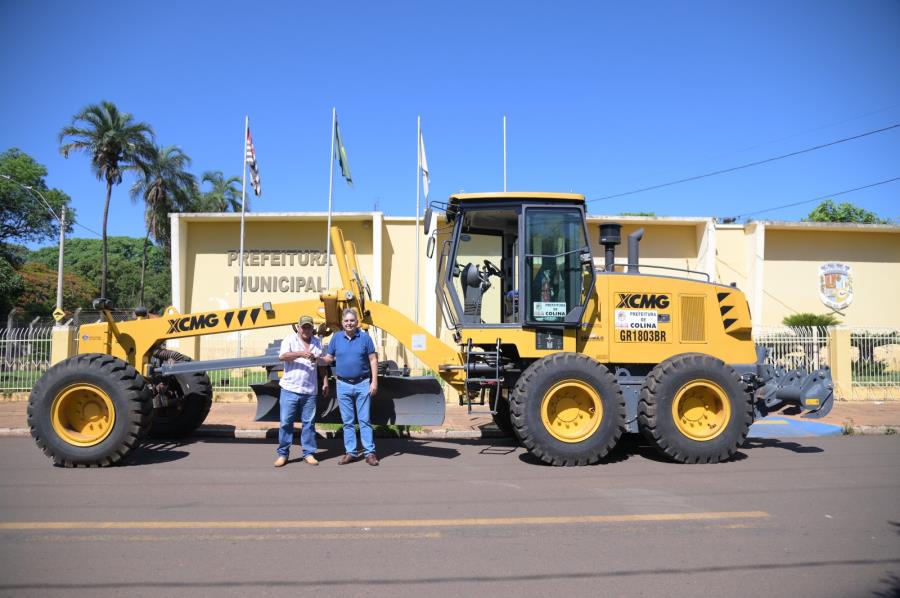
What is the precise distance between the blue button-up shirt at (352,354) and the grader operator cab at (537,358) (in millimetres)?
646

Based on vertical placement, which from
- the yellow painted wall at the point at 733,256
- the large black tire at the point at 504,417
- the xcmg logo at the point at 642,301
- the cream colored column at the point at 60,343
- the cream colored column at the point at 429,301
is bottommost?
the large black tire at the point at 504,417

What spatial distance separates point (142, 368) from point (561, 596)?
6009 mm

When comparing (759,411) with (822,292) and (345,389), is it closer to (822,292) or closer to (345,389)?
(345,389)

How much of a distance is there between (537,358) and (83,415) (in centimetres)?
525

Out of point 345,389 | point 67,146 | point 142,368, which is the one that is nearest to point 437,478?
point 345,389

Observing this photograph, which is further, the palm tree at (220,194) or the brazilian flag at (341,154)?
the palm tree at (220,194)

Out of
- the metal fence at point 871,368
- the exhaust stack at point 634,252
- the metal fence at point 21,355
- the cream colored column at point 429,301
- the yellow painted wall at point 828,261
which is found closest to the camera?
the exhaust stack at point 634,252

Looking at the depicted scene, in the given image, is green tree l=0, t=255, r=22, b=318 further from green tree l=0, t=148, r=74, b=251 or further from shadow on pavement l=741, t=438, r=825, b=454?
shadow on pavement l=741, t=438, r=825, b=454

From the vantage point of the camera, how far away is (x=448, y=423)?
9.63 m

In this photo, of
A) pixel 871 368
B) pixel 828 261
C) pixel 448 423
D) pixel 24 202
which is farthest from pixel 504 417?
pixel 24 202

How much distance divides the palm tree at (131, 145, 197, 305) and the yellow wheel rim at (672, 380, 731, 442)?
31350 mm

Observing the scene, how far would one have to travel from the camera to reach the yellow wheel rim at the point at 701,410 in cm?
688

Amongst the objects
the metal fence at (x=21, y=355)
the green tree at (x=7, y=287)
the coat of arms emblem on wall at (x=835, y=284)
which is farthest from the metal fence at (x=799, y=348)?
the green tree at (x=7, y=287)

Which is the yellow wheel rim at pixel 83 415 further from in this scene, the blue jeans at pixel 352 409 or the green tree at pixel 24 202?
the green tree at pixel 24 202
